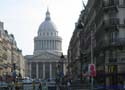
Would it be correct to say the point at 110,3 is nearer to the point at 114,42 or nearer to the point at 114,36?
the point at 114,36

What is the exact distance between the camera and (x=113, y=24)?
7788 centimetres

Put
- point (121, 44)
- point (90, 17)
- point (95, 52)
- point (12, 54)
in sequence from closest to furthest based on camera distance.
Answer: point (121, 44) < point (95, 52) < point (90, 17) < point (12, 54)

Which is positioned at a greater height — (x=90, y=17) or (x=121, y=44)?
(x=90, y=17)

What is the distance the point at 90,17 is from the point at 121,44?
30.3 meters

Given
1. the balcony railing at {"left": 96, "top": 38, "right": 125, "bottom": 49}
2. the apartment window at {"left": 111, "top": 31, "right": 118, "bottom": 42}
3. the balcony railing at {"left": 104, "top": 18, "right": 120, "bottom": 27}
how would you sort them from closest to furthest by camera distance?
the balcony railing at {"left": 96, "top": 38, "right": 125, "bottom": 49}
the balcony railing at {"left": 104, "top": 18, "right": 120, "bottom": 27}
the apartment window at {"left": 111, "top": 31, "right": 118, "bottom": 42}

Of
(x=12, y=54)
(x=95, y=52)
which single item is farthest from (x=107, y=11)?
(x=12, y=54)

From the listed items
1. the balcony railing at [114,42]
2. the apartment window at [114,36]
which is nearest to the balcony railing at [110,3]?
the apartment window at [114,36]

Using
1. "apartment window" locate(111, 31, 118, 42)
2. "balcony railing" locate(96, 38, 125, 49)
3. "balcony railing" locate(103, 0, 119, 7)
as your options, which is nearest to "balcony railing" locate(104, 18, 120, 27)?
"apartment window" locate(111, 31, 118, 42)

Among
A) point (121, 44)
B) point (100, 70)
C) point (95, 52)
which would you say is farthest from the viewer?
point (95, 52)

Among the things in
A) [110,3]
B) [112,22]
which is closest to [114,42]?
[112,22]

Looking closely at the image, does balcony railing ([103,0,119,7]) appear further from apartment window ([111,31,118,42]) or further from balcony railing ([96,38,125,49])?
balcony railing ([96,38,125,49])

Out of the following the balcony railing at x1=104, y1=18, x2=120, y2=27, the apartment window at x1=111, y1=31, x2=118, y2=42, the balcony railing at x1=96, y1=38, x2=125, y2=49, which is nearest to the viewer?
the balcony railing at x1=96, y1=38, x2=125, y2=49

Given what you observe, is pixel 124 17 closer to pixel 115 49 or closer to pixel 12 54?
pixel 115 49

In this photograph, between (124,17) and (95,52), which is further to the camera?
(95,52)
